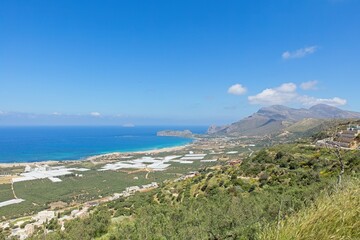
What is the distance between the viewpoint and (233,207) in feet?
53.2

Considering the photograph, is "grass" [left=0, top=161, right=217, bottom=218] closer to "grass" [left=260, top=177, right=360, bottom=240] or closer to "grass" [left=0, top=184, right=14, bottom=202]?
"grass" [left=0, top=184, right=14, bottom=202]

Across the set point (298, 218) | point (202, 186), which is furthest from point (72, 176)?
point (298, 218)

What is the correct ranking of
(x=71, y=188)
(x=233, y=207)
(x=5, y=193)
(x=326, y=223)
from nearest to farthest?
(x=326, y=223), (x=233, y=207), (x=5, y=193), (x=71, y=188)

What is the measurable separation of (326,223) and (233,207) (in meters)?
14.9

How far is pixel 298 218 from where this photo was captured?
2178mm

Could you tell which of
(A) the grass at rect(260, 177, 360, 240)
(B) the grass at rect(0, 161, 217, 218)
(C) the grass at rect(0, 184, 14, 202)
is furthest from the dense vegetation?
(C) the grass at rect(0, 184, 14, 202)

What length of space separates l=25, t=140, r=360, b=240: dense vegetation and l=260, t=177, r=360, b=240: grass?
1 cm

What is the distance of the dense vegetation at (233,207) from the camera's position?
9.97 meters

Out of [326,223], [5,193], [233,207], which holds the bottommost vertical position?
[5,193]

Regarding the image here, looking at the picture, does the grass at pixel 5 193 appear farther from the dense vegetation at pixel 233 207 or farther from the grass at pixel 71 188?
the dense vegetation at pixel 233 207

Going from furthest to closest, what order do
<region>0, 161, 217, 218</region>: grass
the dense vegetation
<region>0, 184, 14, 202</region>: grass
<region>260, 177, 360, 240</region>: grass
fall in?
<region>0, 184, 14, 202</region>: grass → <region>0, 161, 217, 218</region>: grass → the dense vegetation → <region>260, 177, 360, 240</region>: grass

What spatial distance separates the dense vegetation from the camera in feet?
32.7

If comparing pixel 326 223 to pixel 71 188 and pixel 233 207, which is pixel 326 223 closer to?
pixel 233 207

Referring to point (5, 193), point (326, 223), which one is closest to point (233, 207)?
point (326, 223)
